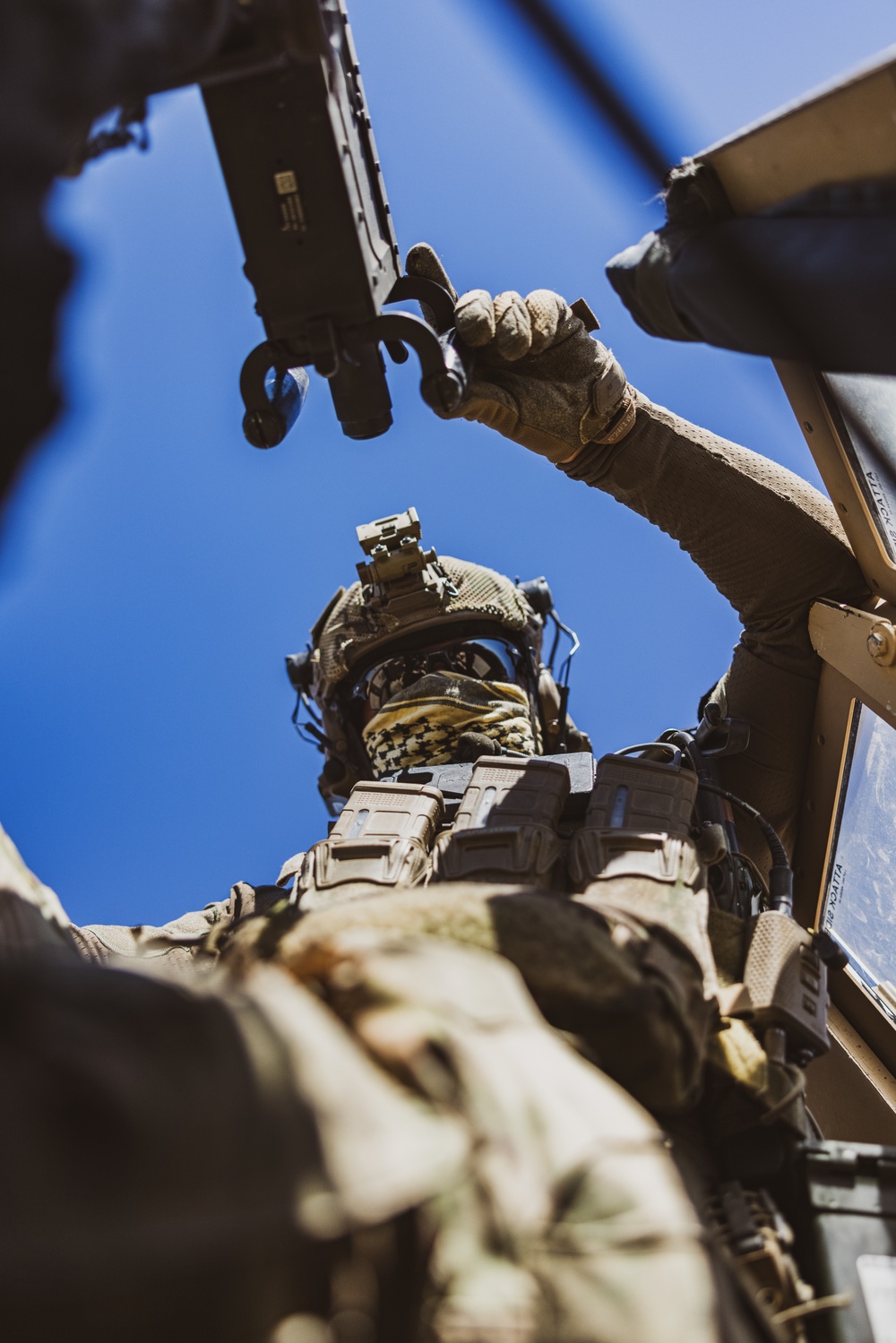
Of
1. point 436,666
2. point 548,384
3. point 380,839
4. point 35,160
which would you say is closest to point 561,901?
point 380,839

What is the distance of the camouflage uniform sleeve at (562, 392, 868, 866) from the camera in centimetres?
437

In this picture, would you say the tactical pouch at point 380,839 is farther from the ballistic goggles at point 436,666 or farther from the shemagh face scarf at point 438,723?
the ballistic goggles at point 436,666

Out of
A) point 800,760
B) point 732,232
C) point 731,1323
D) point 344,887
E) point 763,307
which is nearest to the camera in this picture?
point 731,1323

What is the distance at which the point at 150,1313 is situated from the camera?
1.41 metres

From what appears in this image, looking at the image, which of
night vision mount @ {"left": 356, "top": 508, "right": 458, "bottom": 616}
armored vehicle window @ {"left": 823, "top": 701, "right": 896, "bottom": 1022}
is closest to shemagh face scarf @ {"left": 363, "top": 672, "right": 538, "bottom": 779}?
night vision mount @ {"left": 356, "top": 508, "right": 458, "bottom": 616}

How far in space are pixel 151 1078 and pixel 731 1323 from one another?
771 millimetres

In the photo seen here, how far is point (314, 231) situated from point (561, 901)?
1.68m

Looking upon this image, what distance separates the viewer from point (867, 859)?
3.99 metres

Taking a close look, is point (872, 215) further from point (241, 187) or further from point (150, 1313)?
point (150, 1313)

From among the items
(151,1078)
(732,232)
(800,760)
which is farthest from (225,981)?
(800,760)

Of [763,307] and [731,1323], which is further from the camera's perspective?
[763,307]

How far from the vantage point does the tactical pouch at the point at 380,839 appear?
3.22 meters

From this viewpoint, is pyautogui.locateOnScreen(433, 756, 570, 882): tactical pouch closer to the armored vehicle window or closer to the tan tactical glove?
the armored vehicle window

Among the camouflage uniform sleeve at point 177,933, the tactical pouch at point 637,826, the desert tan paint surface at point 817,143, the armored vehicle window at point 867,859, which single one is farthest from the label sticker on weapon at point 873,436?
the camouflage uniform sleeve at point 177,933
